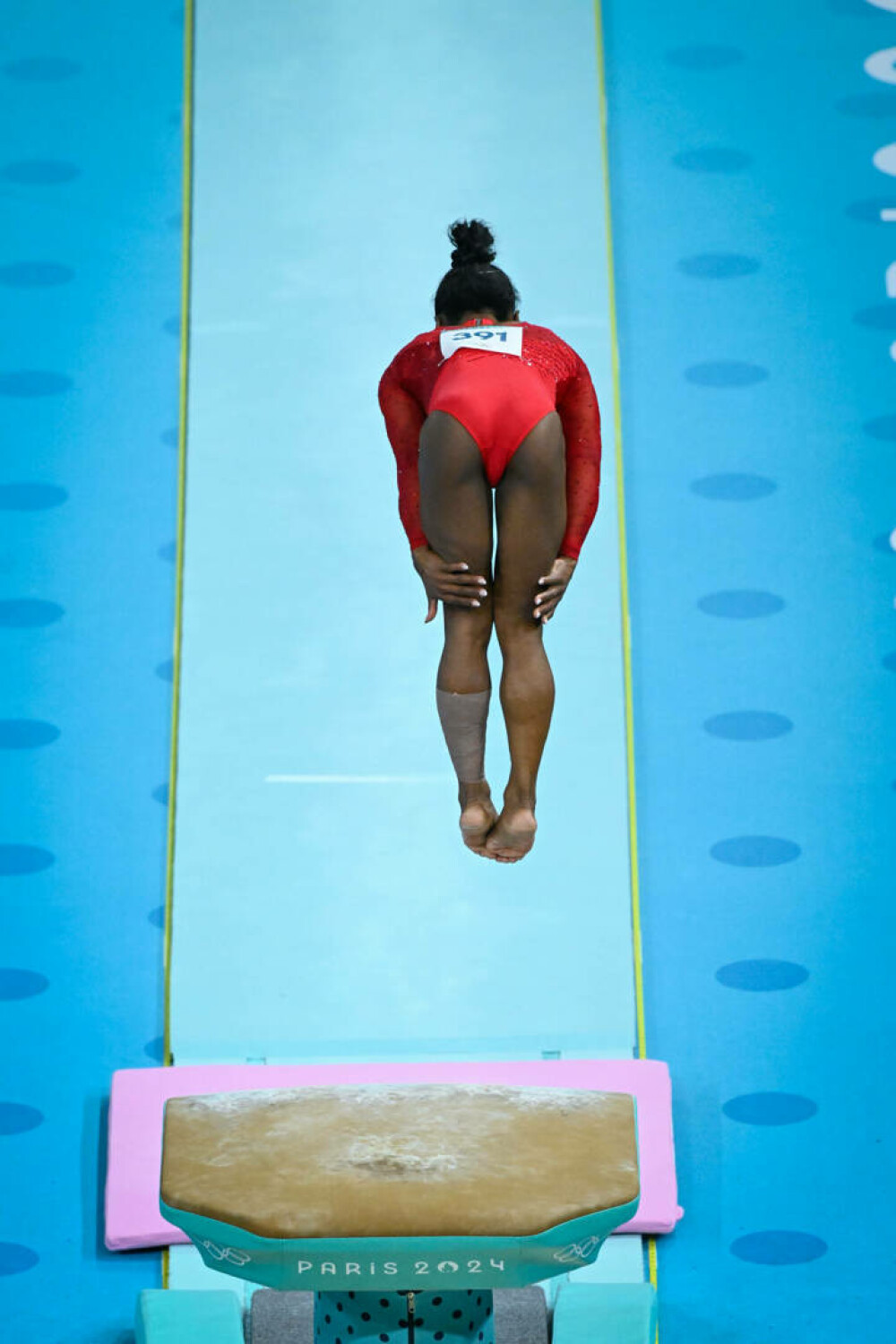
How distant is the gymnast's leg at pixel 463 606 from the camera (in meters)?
3.52

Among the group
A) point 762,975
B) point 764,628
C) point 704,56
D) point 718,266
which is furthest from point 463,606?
point 704,56

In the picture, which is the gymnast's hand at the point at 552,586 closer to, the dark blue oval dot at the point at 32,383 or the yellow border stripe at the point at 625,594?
the yellow border stripe at the point at 625,594

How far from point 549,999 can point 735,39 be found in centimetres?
290

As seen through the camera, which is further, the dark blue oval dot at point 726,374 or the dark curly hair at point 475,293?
the dark blue oval dot at point 726,374

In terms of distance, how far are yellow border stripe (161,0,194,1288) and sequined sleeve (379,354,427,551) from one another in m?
1.22

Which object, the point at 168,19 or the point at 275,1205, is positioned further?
the point at 168,19

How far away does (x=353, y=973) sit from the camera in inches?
185

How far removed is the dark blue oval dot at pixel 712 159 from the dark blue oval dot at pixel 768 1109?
8.83ft

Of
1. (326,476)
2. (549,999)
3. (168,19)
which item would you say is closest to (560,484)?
(326,476)

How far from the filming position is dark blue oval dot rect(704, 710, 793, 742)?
491cm

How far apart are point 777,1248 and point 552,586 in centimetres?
216

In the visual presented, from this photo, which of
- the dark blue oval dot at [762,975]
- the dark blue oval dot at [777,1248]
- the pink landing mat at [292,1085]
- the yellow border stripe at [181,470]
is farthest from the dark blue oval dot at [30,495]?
the dark blue oval dot at [777,1248]

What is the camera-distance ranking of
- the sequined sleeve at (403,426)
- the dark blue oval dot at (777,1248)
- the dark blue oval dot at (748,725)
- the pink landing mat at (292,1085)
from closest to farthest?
the sequined sleeve at (403,426)
the pink landing mat at (292,1085)
the dark blue oval dot at (777,1248)
the dark blue oval dot at (748,725)

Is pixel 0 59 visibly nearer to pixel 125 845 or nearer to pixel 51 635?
pixel 51 635
